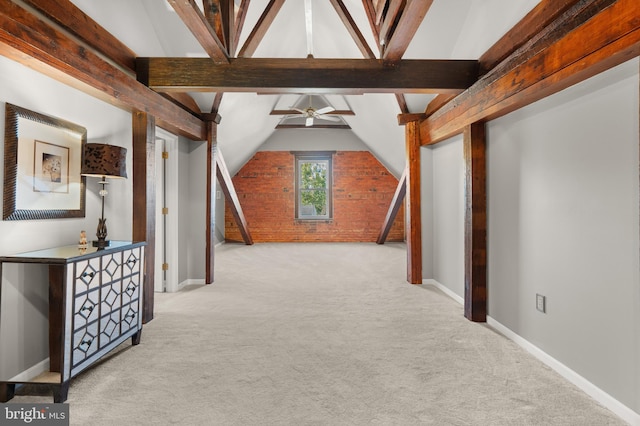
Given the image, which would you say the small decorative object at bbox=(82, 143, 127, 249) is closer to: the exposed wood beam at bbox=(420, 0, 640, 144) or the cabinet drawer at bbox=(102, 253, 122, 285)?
the cabinet drawer at bbox=(102, 253, 122, 285)

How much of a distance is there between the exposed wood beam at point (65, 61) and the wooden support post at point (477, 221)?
113 inches

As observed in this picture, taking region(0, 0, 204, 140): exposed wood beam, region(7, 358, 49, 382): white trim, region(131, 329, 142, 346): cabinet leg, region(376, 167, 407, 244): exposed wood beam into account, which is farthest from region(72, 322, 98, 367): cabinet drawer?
region(376, 167, 407, 244): exposed wood beam

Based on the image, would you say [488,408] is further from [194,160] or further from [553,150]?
[194,160]

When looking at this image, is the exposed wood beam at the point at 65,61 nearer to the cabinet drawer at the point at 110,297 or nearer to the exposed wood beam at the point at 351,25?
the cabinet drawer at the point at 110,297

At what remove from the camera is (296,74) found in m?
2.79

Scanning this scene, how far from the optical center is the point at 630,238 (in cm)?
158

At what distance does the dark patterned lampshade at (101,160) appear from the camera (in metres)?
2.16

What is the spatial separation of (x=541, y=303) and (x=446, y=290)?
167 cm

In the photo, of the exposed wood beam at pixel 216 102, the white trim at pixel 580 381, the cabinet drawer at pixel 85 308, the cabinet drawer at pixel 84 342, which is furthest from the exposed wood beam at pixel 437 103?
the cabinet drawer at pixel 84 342

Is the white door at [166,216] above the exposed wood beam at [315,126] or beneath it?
beneath

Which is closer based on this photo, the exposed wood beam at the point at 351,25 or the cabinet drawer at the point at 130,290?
the cabinet drawer at the point at 130,290

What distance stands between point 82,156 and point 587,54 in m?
3.14

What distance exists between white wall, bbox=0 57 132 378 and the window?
6.20m

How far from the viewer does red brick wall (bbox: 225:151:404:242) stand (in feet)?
27.7
